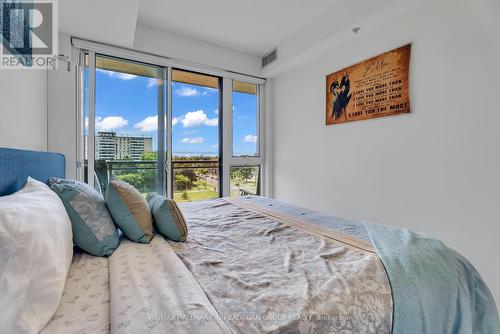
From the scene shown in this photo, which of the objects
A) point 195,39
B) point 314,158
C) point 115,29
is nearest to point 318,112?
point 314,158

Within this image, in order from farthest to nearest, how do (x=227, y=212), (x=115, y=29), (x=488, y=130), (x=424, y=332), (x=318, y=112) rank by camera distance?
(x=318, y=112) < (x=115, y=29) < (x=227, y=212) < (x=488, y=130) < (x=424, y=332)

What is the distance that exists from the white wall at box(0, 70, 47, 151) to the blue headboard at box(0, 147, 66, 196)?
14 cm

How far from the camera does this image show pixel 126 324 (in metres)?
0.62

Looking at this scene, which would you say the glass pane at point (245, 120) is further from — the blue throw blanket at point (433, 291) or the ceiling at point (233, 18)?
the blue throw blanket at point (433, 291)

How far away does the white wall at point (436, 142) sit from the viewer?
169 cm

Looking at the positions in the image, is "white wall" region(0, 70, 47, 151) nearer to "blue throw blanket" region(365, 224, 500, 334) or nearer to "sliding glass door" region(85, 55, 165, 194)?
"sliding glass door" region(85, 55, 165, 194)

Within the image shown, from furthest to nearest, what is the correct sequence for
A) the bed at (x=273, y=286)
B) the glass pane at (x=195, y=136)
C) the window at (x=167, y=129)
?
1. the glass pane at (x=195, y=136)
2. the window at (x=167, y=129)
3. the bed at (x=273, y=286)

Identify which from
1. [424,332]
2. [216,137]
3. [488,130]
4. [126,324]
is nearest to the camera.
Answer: [126,324]

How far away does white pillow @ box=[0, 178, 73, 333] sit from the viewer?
1.83ft

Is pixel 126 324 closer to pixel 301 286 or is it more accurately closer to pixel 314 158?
pixel 301 286

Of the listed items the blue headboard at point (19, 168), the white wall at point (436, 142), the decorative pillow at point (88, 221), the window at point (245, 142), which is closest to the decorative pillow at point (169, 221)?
the decorative pillow at point (88, 221)

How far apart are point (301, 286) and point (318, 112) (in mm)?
2620

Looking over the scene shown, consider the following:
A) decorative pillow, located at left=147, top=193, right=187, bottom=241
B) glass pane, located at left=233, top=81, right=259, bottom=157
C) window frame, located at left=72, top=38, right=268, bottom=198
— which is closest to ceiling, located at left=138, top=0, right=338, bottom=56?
window frame, located at left=72, top=38, right=268, bottom=198

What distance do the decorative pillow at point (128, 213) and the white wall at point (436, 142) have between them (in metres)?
2.19
